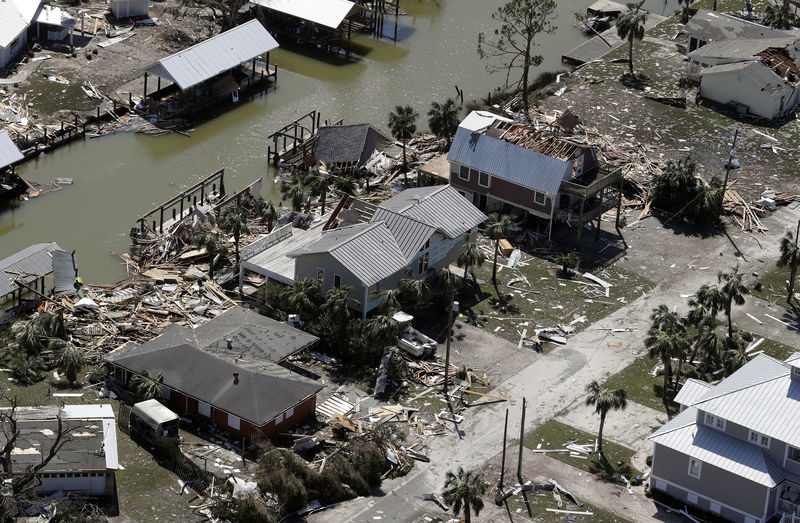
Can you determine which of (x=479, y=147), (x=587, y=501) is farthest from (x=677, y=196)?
(x=587, y=501)

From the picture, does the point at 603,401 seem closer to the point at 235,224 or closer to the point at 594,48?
the point at 235,224

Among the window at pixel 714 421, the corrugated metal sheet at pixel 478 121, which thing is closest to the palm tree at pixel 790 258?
the window at pixel 714 421

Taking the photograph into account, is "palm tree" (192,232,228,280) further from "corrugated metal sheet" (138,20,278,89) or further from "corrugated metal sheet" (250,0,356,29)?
"corrugated metal sheet" (250,0,356,29)

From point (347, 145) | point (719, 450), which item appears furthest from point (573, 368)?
point (347, 145)

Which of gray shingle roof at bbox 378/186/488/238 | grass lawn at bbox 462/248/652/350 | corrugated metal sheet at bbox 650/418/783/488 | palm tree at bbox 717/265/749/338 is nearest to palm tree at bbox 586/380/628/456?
corrugated metal sheet at bbox 650/418/783/488

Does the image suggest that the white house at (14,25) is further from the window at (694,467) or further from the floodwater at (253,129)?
the window at (694,467)
